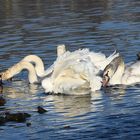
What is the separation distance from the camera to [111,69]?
70.0 ft

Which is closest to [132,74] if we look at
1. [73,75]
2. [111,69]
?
[111,69]

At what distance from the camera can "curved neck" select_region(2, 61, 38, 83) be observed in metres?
22.6

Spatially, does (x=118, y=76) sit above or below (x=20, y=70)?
below

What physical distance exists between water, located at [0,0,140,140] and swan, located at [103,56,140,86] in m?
0.58

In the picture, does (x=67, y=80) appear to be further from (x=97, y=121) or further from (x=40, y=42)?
(x=40, y=42)

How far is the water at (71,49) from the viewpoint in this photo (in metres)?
15.7

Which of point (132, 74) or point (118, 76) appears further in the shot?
point (132, 74)

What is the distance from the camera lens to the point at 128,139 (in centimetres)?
1452

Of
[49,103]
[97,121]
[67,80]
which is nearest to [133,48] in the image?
[67,80]

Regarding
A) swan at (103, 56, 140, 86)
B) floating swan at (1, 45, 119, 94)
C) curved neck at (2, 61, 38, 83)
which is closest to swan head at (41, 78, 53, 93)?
floating swan at (1, 45, 119, 94)

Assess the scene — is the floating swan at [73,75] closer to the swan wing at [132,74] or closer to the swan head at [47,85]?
the swan head at [47,85]

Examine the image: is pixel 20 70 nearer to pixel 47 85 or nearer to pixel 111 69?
pixel 47 85

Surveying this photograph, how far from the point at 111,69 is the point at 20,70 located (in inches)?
120

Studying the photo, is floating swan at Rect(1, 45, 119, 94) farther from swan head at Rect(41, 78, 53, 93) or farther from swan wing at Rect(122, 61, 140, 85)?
swan wing at Rect(122, 61, 140, 85)
